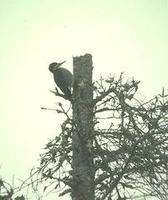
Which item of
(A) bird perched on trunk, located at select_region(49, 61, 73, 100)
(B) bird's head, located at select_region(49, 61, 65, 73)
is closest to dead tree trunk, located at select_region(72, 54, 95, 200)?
(A) bird perched on trunk, located at select_region(49, 61, 73, 100)

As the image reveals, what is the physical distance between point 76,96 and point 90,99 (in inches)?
22.0

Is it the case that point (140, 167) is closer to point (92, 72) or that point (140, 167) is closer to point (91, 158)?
point (91, 158)

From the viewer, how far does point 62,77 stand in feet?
31.7

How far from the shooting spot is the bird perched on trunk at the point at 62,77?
30.8 ft

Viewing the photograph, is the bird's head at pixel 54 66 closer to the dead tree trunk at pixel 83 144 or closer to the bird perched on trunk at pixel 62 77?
the bird perched on trunk at pixel 62 77

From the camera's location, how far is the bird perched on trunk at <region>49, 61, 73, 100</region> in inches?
369

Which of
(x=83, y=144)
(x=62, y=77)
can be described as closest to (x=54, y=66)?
(x=62, y=77)

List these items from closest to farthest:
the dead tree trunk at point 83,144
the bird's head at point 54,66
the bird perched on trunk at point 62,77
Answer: the dead tree trunk at point 83,144
the bird perched on trunk at point 62,77
the bird's head at point 54,66

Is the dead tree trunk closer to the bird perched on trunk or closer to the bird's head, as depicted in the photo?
the bird perched on trunk

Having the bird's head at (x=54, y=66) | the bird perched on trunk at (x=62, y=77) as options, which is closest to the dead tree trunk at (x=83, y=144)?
the bird perched on trunk at (x=62, y=77)

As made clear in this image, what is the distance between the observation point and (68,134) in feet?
25.4

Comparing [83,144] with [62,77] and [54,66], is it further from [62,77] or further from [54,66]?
[54,66]

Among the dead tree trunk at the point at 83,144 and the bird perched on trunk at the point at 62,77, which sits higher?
the bird perched on trunk at the point at 62,77

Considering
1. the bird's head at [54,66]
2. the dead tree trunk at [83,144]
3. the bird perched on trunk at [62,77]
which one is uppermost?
the bird's head at [54,66]
